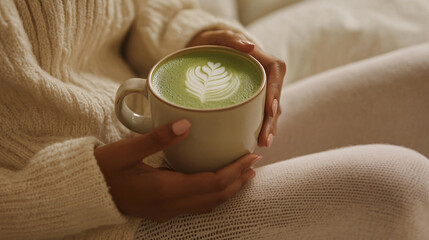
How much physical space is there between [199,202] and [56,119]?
0.26 metres

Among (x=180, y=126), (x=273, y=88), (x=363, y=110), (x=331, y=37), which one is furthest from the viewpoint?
(x=331, y=37)

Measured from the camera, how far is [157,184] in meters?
0.49

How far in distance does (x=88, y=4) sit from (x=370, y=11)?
0.81 m

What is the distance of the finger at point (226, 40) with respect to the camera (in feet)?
1.77

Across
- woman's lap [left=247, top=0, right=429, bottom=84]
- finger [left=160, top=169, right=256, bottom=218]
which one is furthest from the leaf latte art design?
woman's lap [left=247, top=0, right=429, bottom=84]

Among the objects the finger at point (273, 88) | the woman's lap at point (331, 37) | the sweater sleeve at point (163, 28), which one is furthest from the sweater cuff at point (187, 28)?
the woman's lap at point (331, 37)

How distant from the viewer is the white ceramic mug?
43cm

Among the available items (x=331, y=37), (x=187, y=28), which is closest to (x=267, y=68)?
(x=187, y=28)

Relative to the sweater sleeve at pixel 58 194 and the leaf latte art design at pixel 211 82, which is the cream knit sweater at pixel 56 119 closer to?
the sweater sleeve at pixel 58 194

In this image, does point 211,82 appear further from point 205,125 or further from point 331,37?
point 331,37

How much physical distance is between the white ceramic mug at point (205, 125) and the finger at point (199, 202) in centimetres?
3

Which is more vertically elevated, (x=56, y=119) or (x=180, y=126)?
(x=180, y=126)

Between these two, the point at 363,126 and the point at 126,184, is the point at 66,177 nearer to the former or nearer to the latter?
the point at 126,184

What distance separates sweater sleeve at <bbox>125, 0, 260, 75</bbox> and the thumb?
28cm
